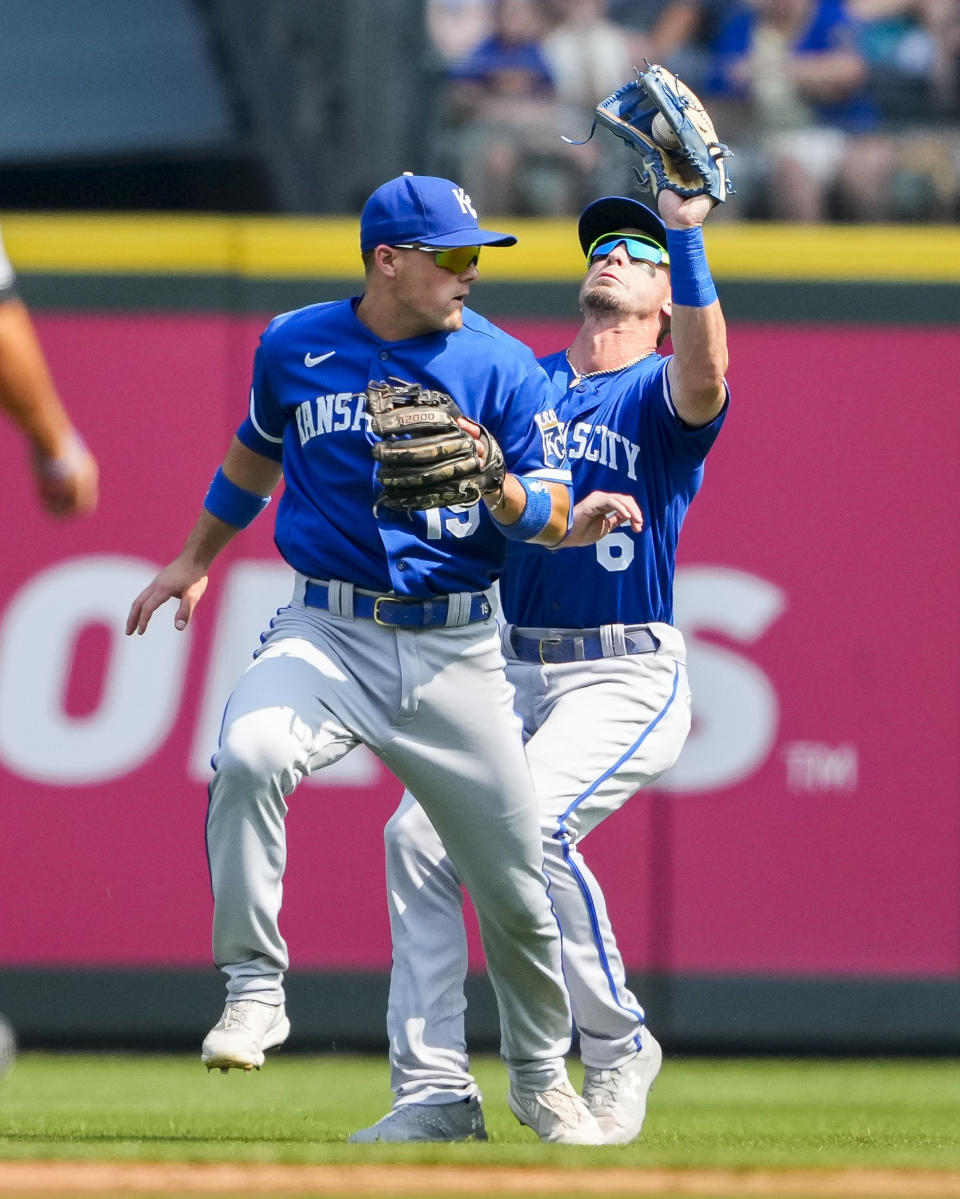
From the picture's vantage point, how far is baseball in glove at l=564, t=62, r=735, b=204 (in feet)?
13.7

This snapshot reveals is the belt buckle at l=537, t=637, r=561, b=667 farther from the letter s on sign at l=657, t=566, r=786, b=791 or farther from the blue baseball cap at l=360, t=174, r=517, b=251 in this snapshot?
the letter s on sign at l=657, t=566, r=786, b=791

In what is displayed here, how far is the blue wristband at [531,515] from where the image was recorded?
3.82m

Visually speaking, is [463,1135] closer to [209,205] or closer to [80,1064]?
[80,1064]

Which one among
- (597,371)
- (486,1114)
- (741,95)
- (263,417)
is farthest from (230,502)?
(741,95)

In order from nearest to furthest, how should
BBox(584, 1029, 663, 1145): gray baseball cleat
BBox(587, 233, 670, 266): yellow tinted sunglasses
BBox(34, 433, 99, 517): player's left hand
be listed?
BBox(34, 433, 99, 517): player's left hand → BBox(584, 1029, 663, 1145): gray baseball cleat → BBox(587, 233, 670, 266): yellow tinted sunglasses

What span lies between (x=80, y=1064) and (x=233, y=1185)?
132 inches

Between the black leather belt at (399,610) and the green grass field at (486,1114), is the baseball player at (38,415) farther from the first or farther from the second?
the green grass field at (486,1114)

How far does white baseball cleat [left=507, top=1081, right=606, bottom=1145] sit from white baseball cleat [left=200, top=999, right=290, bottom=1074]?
65cm

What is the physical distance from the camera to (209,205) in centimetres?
866

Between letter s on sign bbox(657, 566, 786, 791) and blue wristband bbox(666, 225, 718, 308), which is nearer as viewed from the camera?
blue wristband bbox(666, 225, 718, 308)

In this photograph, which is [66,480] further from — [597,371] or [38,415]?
[597,371]

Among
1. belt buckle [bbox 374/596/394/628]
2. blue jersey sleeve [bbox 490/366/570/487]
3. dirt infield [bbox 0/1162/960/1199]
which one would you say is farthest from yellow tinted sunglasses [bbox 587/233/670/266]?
dirt infield [bbox 0/1162/960/1199]

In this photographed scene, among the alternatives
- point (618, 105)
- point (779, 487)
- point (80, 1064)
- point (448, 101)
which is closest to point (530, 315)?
point (779, 487)

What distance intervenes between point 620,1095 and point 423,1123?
47cm
